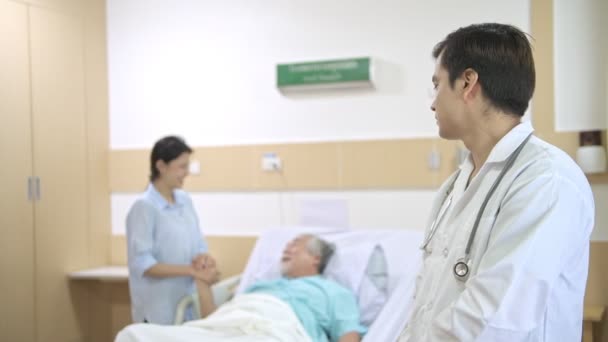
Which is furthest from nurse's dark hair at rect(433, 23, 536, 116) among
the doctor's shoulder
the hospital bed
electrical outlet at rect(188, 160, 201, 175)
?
electrical outlet at rect(188, 160, 201, 175)

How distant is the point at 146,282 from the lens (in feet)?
10.3

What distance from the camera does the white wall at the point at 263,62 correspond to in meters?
3.58

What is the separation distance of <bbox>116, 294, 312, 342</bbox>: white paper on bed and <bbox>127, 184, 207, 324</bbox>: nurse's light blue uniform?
51cm

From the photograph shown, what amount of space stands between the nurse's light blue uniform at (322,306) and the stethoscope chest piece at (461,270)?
1500mm

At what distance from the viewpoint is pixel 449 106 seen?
1.44m

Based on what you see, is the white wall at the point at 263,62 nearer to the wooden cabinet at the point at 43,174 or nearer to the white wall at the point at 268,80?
the white wall at the point at 268,80

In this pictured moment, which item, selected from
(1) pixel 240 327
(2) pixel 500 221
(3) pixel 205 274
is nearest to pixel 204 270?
(3) pixel 205 274

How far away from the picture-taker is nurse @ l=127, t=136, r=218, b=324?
A: 121 inches

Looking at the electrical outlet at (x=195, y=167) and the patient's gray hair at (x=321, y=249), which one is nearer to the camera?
the patient's gray hair at (x=321, y=249)

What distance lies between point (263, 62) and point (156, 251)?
1493mm

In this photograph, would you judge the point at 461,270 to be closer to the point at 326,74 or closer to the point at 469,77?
the point at 469,77

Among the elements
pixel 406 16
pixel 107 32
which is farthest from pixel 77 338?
pixel 406 16

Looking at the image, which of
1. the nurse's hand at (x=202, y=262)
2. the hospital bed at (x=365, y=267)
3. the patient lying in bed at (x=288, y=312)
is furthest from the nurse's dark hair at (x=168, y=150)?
the hospital bed at (x=365, y=267)

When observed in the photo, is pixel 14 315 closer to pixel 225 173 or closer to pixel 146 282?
pixel 146 282
